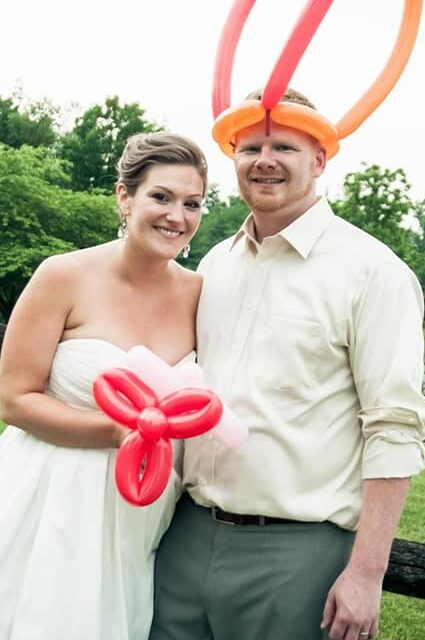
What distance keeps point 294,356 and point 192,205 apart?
0.69 metres

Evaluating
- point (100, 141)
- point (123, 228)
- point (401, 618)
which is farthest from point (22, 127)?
point (123, 228)

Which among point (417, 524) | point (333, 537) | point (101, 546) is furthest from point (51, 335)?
point (417, 524)

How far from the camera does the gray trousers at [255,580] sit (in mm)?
2797

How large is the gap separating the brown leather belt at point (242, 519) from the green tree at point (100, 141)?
115 ft

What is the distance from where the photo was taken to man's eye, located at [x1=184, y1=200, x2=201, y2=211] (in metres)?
3.10

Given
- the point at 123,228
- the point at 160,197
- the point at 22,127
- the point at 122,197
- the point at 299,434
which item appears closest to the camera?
the point at 299,434

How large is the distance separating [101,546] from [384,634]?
9.65 feet

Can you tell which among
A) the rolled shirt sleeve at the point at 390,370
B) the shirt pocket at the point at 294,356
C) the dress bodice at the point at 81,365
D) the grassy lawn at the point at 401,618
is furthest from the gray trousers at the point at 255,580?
the grassy lawn at the point at 401,618

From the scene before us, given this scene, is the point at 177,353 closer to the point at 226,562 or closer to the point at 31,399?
the point at 31,399

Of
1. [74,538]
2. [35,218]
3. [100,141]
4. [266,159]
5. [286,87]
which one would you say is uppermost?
[100,141]

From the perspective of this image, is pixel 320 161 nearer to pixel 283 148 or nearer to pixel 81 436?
pixel 283 148

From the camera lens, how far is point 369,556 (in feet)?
8.74

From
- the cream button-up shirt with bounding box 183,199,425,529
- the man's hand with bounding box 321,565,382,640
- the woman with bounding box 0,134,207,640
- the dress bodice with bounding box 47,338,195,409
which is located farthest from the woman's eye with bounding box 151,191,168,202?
the man's hand with bounding box 321,565,382,640

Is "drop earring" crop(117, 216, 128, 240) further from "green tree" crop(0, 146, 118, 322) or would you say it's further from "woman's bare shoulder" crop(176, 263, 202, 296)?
"green tree" crop(0, 146, 118, 322)
